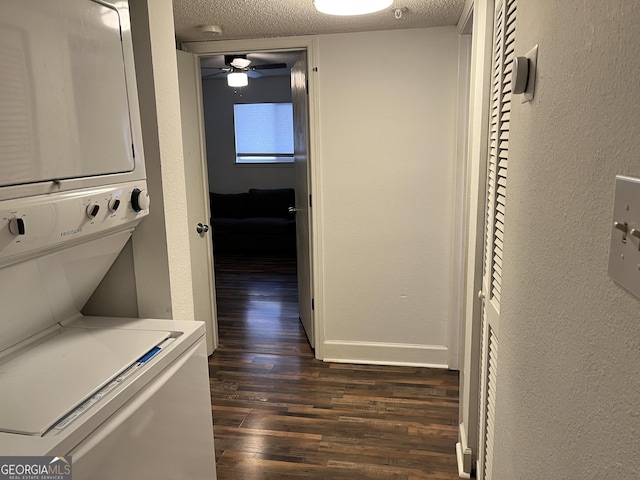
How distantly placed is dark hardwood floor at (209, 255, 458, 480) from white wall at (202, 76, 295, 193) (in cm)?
334

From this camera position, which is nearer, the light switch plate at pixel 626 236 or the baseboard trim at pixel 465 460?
the light switch plate at pixel 626 236

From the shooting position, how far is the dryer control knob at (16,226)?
3.49ft

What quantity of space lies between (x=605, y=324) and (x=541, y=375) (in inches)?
13.3

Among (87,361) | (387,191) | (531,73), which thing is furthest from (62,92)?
(387,191)

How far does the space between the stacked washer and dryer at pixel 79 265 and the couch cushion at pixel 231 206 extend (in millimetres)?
5089

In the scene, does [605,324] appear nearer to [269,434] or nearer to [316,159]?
[269,434]

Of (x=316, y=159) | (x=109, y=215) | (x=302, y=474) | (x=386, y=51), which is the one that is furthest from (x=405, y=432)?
(x=386, y=51)

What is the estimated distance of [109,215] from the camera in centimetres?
138

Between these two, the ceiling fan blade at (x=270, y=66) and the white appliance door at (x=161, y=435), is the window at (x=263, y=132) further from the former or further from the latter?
the white appliance door at (x=161, y=435)

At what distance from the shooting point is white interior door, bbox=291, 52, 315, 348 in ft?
10.5

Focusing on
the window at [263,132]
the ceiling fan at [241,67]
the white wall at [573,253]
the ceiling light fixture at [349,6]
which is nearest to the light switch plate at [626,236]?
the white wall at [573,253]

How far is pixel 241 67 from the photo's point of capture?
200 inches

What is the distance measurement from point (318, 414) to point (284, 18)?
6.83 feet

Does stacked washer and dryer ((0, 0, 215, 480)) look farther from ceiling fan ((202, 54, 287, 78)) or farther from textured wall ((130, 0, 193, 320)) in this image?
ceiling fan ((202, 54, 287, 78))
